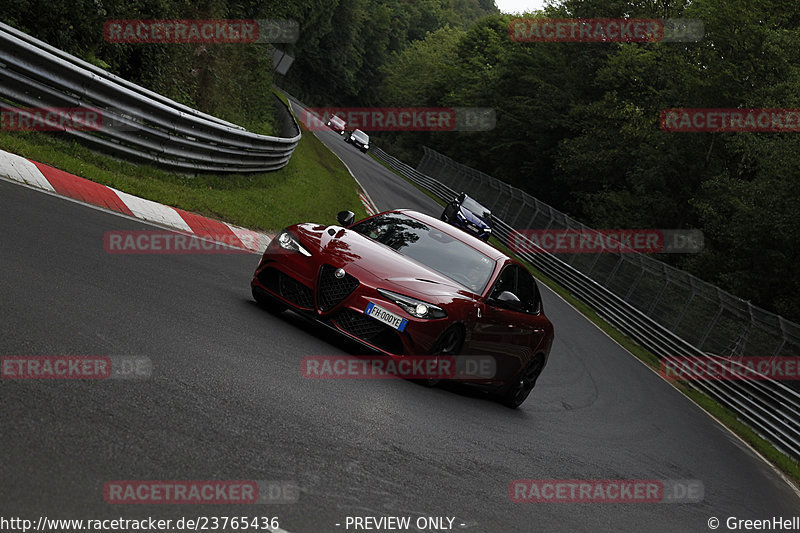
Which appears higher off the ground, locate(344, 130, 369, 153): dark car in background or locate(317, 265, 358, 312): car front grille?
locate(344, 130, 369, 153): dark car in background

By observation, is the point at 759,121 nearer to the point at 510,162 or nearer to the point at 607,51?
the point at 607,51

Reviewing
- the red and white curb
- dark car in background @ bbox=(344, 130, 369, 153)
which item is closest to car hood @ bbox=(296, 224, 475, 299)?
the red and white curb

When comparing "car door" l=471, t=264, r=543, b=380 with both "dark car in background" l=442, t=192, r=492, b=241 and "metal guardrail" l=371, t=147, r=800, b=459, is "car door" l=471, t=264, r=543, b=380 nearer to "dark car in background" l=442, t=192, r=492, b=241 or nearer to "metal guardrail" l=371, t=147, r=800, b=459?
"metal guardrail" l=371, t=147, r=800, b=459

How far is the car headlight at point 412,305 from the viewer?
7.96 metres

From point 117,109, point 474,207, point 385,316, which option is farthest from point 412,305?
point 474,207

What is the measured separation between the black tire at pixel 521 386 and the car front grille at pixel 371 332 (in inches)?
91.4

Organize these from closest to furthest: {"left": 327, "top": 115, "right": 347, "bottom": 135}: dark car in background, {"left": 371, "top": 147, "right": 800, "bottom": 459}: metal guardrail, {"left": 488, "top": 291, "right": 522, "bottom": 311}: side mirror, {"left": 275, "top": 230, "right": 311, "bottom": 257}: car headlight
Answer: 1. {"left": 275, "top": 230, "right": 311, "bottom": 257}: car headlight
2. {"left": 488, "top": 291, "right": 522, "bottom": 311}: side mirror
3. {"left": 371, "top": 147, "right": 800, "bottom": 459}: metal guardrail
4. {"left": 327, "top": 115, "right": 347, "bottom": 135}: dark car in background

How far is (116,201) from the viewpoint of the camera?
11062mm

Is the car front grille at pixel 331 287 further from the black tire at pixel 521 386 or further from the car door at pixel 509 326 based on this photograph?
the black tire at pixel 521 386

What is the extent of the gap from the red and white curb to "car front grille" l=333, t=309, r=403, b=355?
422cm

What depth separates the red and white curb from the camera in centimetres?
995

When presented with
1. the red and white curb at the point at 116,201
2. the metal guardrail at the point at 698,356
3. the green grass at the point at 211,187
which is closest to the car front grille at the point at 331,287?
the red and white curb at the point at 116,201

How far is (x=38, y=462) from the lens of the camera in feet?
12.5

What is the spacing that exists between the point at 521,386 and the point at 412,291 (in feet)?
8.36
